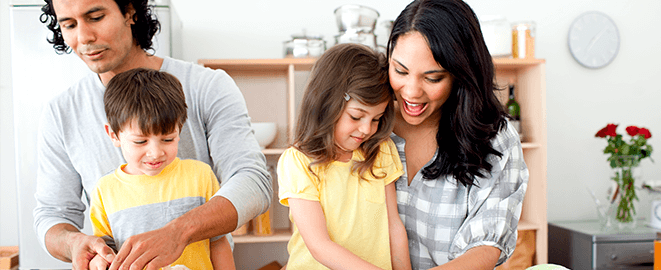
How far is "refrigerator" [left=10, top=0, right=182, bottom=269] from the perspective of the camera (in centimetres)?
203

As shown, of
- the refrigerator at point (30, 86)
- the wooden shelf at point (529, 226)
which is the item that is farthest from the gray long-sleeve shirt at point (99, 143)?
the wooden shelf at point (529, 226)

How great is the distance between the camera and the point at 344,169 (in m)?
1.17

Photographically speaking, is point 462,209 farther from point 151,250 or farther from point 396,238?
point 151,250

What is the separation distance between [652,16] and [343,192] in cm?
320

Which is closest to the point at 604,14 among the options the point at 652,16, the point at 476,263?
the point at 652,16

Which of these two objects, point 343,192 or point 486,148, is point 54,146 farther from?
point 486,148

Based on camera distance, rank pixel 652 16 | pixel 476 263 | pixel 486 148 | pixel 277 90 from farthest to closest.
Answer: pixel 652 16, pixel 277 90, pixel 486 148, pixel 476 263

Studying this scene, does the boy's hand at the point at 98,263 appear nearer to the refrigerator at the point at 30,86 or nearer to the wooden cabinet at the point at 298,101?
the refrigerator at the point at 30,86

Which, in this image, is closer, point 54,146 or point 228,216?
point 228,216

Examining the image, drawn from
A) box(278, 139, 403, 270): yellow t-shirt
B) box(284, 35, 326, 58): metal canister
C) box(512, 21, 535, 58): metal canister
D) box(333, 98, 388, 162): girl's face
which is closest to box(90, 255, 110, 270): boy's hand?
box(278, 139, 403, 270): yellow t-shirt

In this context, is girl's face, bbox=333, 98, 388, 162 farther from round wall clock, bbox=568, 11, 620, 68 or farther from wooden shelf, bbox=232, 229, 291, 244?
round wall clock, bbox=568, 11, 620, 68

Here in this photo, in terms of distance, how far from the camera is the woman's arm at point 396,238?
3.88 feet

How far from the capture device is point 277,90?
2979mm

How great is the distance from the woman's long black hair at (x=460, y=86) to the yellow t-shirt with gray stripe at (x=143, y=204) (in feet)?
2.08
